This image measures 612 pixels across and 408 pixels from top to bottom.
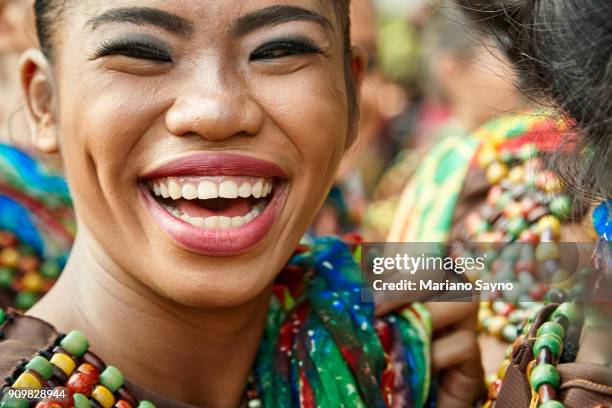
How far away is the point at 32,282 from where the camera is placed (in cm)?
193

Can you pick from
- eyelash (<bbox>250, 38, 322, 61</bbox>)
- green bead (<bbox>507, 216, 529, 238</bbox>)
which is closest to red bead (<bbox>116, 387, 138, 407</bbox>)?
eyelash (<bbox>250, 38, 322, 61</bbox>)

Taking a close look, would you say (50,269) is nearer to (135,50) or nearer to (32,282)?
(32,282)

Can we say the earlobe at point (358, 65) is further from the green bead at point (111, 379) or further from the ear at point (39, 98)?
the green bead at point (111, 379)

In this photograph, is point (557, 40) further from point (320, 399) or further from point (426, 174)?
point (426, 174)

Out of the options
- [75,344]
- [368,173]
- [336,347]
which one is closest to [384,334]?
[336,347]

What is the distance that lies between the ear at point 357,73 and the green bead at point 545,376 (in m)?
0.56

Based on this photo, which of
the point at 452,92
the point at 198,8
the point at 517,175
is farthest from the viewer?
the point at 452,92

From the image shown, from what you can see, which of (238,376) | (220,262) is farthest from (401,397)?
(220,262)

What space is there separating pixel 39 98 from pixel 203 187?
0.37 m

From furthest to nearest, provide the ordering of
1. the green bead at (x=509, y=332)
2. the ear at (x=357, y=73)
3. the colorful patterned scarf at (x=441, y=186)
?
the colorful patterned scarf at (x=441, y=186) < the green bead at (x=509, y=332) < the ear at (x=357, y=73)

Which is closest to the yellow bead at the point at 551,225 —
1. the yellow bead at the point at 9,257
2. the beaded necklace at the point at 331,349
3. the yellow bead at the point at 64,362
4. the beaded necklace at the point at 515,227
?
the beaded necklace at the point at 515,227

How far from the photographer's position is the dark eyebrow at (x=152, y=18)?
1.31 metres

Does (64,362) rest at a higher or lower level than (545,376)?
lower

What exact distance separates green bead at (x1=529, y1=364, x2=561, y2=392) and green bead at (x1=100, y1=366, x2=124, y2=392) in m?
0.59
